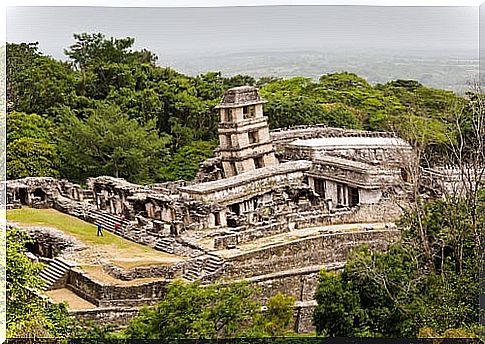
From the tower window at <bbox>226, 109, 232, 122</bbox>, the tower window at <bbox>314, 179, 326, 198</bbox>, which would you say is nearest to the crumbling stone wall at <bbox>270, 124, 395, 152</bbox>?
the tower window at <bbox>226, 109, 232, 122</bbox>

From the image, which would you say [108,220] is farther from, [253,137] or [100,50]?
[100,50]

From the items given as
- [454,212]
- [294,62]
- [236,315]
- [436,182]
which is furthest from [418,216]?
[294,62]

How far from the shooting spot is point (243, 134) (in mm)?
20406

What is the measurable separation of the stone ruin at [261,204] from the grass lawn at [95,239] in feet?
0.83

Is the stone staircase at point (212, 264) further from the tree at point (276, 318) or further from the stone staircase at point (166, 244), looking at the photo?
the tree at point (276, 318)

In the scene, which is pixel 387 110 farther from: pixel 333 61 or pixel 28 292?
pixel 28 292

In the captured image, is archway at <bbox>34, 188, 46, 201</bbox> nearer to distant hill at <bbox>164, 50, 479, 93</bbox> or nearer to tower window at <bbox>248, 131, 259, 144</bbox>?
tower window at <bbox>248, 131, 259, 144</bbox>

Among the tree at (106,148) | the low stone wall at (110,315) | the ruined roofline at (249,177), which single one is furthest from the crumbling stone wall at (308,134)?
the low stone wall at (110,315)

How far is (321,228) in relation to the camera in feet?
54.0

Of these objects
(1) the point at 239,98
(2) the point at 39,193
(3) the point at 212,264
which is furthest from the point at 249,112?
(3) the point at 212,264

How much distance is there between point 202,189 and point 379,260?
5686mm

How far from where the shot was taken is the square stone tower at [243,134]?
20.3 meters

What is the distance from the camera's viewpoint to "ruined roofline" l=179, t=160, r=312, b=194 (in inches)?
688

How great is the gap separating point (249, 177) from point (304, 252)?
321 cm
